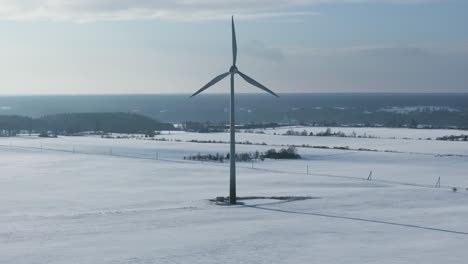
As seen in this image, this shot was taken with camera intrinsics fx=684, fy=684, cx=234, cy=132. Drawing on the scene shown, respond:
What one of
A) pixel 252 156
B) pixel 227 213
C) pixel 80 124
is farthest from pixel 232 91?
pixel 80 124

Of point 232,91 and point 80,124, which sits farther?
point 80,124

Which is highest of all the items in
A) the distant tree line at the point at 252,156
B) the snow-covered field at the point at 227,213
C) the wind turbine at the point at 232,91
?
the wind turbine at the point at 232,91

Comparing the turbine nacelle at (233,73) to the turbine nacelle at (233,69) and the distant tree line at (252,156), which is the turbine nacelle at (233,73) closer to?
the turbine nacelle at (233,69)

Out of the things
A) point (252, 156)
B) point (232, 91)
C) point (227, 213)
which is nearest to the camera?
point (227, 213)

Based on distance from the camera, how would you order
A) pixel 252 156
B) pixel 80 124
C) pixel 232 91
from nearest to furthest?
pixel 232 91
pixel 252 156
pixel 80 124

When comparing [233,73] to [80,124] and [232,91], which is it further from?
[80,124]

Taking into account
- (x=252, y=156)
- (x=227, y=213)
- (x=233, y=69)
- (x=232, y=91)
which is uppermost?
(x=233, y=69)

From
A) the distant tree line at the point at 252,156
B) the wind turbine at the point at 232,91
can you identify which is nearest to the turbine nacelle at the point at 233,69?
the wind turbine at the point at 232,91
